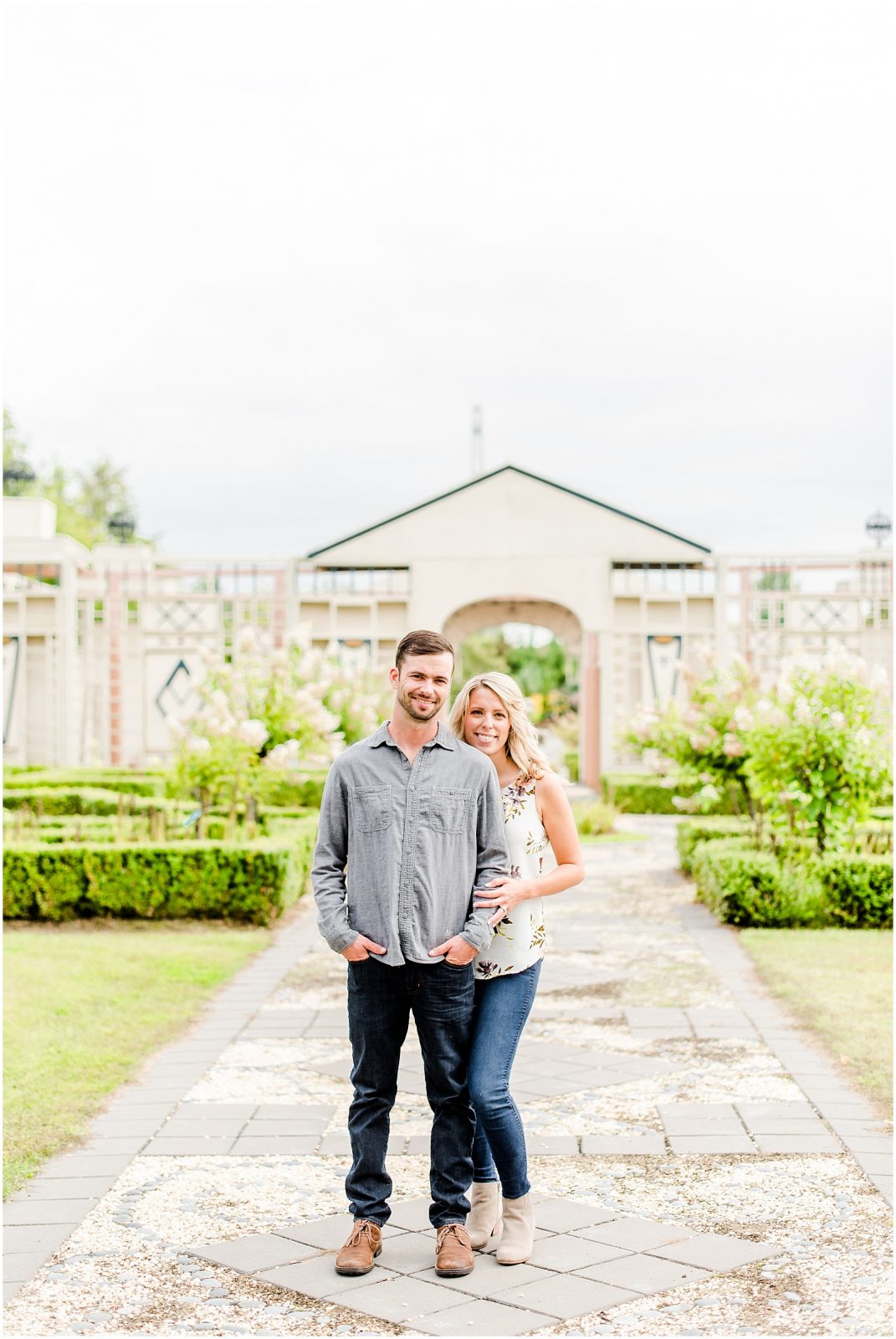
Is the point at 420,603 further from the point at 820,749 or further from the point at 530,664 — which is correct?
the point at 530,664

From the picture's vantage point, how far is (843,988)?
7922 millimetres

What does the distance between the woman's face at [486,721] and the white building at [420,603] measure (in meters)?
22.0

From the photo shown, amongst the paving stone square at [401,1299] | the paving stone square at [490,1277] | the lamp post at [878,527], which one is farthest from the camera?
the lamp post at [878,527]

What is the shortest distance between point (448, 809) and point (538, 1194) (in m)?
1.49

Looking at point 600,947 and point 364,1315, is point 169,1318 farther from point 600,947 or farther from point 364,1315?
point 600,947

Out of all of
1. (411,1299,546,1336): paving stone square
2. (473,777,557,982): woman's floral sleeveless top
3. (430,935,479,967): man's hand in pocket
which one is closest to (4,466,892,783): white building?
(473,777,557,982): woman's floral sleeveless top

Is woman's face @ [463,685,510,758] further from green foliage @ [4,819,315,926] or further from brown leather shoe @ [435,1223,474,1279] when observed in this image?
green foliage @ [4,819,315,926]

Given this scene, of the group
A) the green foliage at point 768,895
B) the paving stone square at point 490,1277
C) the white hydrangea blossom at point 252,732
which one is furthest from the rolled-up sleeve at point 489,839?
the white hydrangea blossom at point 252,732

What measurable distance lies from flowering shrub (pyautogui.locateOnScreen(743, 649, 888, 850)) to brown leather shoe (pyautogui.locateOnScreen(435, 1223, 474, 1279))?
271 inches

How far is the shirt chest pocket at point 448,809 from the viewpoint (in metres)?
3.84

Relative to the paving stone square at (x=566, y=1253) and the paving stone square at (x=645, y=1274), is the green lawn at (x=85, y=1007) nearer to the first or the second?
the paving stone square at (x=566, y=1253)

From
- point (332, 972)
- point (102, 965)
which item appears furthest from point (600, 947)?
point (102, 965)

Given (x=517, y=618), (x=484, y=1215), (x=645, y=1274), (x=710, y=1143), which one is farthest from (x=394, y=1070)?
(x=517, y=618)

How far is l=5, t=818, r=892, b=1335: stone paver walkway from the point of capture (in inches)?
142
